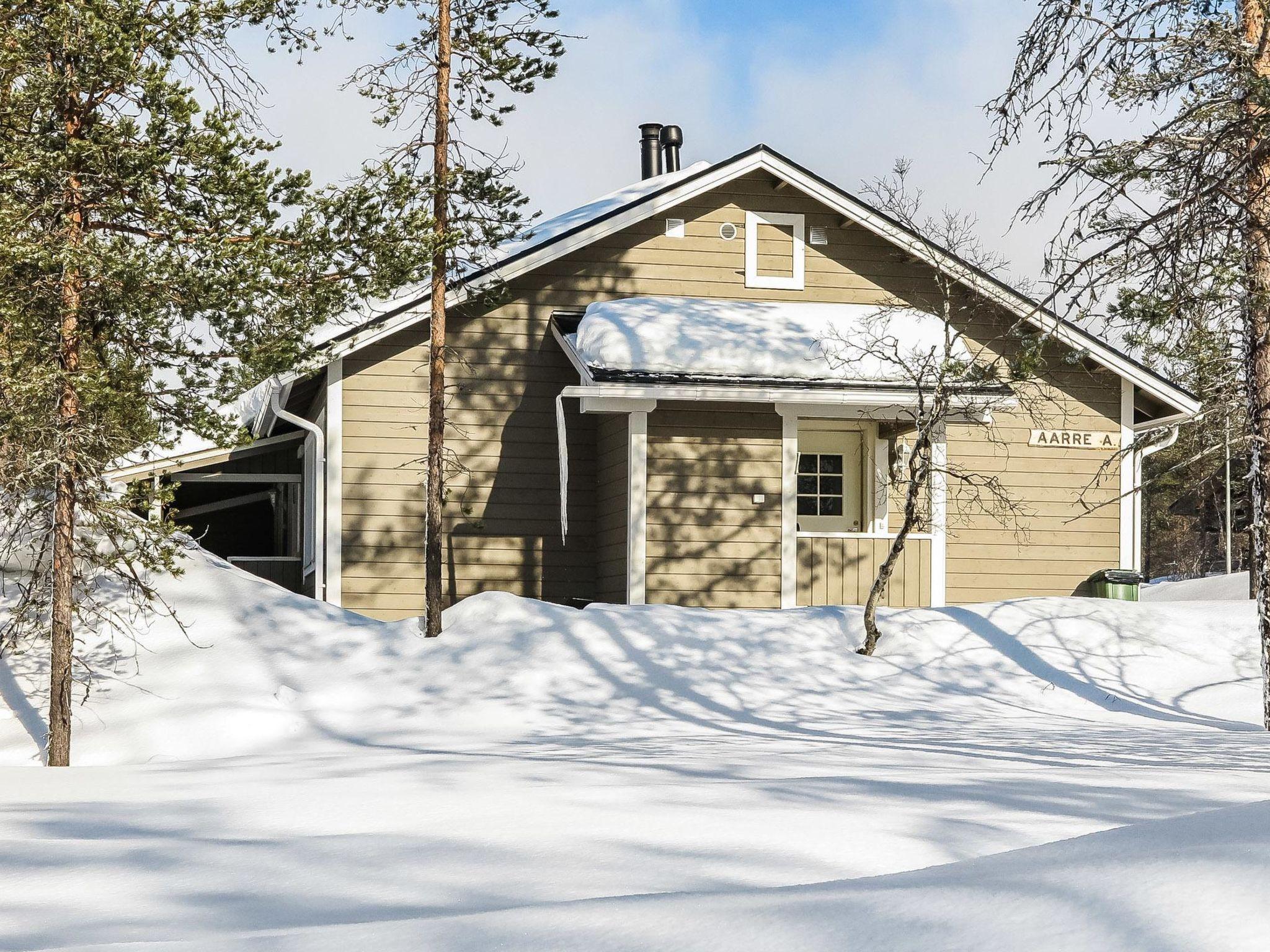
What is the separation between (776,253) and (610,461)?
3.85 metres

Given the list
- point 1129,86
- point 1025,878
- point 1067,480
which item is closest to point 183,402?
point 1129,86

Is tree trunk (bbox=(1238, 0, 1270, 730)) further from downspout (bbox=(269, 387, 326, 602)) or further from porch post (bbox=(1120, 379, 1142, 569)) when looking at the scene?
downspout (bbox=(269, 387, 326, 602))

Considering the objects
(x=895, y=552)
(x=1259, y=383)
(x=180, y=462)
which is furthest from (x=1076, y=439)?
(x=180, y=462)

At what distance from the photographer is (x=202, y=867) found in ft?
14.5

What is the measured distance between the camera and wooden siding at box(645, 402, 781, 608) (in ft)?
52.2

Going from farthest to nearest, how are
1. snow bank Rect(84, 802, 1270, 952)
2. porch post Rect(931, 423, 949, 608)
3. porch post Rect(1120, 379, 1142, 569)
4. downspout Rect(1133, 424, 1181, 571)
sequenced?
porch post Rect(1120, 379, 1142, 569) < downspout Rect(1133, 424, 1181, 571) < porch post Rect(931, 423, 949, 608) < snow bank Rect(84, 802, 1270, 952)

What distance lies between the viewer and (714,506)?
16078 millimetres

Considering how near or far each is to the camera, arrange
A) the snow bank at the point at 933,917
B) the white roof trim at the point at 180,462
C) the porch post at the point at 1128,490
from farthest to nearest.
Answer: the white roof trim at the point at 180,462
the porch post at the point at 1128,490
the snow bank at the point at 933,917

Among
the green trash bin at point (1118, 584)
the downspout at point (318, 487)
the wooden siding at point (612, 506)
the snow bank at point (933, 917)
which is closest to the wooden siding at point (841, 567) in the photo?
the wooden siding at point (612, 506)

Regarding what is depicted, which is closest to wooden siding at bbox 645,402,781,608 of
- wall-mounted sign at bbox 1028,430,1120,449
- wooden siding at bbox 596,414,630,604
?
wooden siding at bbox 596,414,630,604

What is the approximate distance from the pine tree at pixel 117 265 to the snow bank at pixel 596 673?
5.01 ft

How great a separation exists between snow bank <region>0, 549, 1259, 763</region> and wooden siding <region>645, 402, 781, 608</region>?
93cm

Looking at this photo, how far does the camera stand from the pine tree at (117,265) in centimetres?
1030

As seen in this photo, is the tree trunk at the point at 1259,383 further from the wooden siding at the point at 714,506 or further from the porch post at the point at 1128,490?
the porch post at the point at 1128,490
